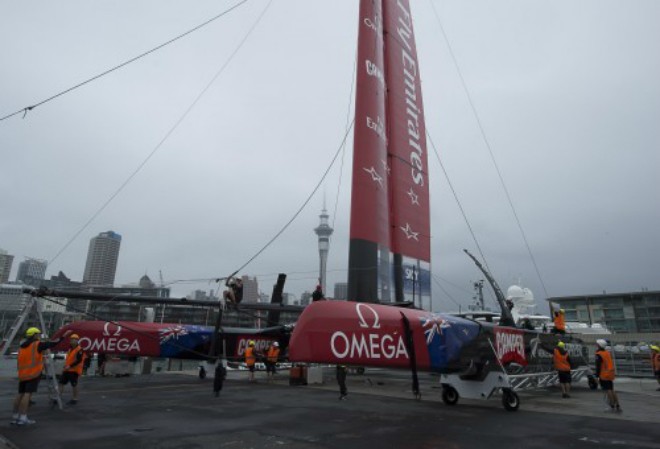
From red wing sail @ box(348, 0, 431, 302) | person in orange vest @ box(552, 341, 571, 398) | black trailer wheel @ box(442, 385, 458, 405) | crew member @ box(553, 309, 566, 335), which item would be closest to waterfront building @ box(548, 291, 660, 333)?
crew member @ box(553, 309, 566, 335)

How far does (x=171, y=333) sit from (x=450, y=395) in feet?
35.4

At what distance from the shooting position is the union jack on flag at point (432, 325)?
24.3 feet

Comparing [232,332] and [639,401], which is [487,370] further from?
[232,332]

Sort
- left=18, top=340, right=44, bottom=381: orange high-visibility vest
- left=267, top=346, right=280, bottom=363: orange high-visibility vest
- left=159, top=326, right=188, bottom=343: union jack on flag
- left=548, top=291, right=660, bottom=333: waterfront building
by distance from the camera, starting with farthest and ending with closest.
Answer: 1. left=548, top=291, right=660, bottom=333: waterfront building
2. left=267, top=346, right=280, bottom=363: orange high-visibility vest
3. left=159, top=326, right=188, bottom=343: union jack on flag
4. left=18, top=340, right=44, bottom=381: orange high-visibility vest

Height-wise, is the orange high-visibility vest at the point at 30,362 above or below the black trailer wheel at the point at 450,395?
above

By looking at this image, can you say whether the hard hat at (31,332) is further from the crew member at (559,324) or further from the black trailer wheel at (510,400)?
the crew member at (559,324)

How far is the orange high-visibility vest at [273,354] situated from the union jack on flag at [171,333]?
342 cm

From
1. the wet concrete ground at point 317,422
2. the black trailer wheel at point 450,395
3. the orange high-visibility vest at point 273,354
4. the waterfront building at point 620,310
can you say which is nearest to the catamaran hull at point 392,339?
the black trailer wheel at point 450,395

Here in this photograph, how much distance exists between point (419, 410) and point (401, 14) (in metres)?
13.7

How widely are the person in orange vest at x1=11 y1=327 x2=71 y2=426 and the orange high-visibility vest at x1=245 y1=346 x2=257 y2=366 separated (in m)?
8.41

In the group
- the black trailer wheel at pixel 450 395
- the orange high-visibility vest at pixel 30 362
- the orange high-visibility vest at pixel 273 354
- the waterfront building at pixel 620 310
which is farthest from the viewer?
the waterfront building at pixel 620 310

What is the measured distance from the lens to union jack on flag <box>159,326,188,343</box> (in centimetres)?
1608

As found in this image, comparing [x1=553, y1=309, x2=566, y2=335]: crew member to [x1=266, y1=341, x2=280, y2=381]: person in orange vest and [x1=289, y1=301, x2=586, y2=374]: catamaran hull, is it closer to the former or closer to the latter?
[x1=289, y1=301, x2=586, y2=374]: catamaran hull

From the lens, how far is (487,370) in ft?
32.1
